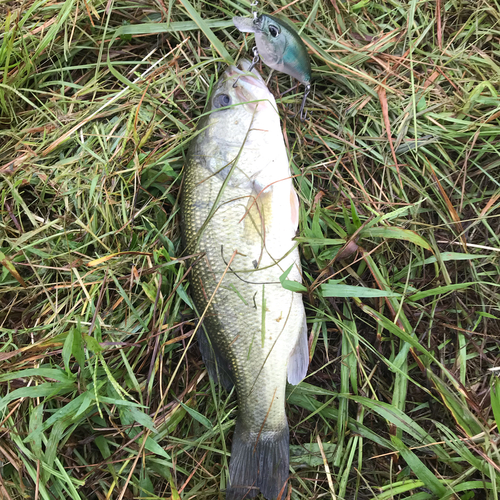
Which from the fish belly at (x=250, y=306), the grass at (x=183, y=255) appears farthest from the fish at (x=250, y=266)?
the grass at (x=183, y=255)

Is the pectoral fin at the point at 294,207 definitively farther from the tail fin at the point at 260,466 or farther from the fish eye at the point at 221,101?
the tail fin at the point at 260,466

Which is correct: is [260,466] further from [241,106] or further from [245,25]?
[245,25]

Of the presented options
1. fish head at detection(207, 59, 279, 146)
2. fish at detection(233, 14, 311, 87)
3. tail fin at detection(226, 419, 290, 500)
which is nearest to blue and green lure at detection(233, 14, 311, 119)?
fish at detection(233, 14, 311, 87)

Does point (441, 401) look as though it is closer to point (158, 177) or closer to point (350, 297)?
point (350, 297)

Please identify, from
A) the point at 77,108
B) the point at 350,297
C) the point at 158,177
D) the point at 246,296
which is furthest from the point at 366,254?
the point at 77,108

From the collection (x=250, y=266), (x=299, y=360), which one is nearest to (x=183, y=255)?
(x=250, y=266)
